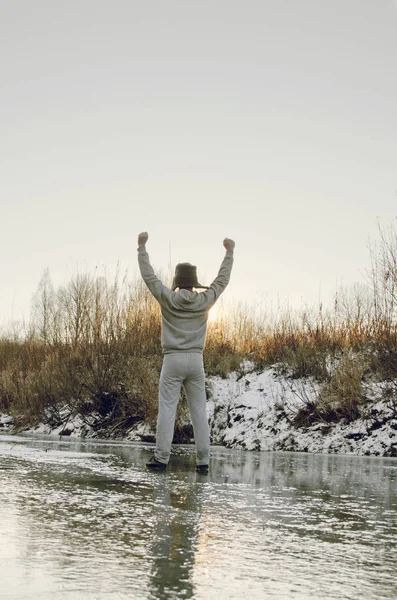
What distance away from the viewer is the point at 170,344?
7.31m

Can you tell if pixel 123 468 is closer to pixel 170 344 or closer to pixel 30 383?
pixel 170 344

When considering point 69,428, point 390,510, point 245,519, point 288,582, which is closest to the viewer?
point 288,582

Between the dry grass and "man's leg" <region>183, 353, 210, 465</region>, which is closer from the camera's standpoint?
"man's leg" <region>183, 353, 210, 465</region>

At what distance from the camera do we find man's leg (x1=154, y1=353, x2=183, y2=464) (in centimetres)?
732

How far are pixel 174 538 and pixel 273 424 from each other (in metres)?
9.89

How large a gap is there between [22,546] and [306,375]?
11.9 meters

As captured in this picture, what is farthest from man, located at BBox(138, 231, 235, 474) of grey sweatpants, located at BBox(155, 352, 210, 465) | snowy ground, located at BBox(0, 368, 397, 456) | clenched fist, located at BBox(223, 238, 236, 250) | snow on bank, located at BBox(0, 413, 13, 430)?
snow on bank, located at BBox(0, 413, 13, 430)

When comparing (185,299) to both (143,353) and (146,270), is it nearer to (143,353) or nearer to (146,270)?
(146,270)

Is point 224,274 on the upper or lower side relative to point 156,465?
upper

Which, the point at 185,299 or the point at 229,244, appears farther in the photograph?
the point at 229,244

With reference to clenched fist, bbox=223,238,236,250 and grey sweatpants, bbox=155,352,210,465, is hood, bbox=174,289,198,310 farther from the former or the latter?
clenched fist, bbox=223,238,236,250

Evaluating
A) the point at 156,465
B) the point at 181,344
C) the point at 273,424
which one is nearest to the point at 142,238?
the point at 181,344

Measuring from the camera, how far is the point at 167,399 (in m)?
7.39

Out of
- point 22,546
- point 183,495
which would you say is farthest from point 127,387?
point 22,546
